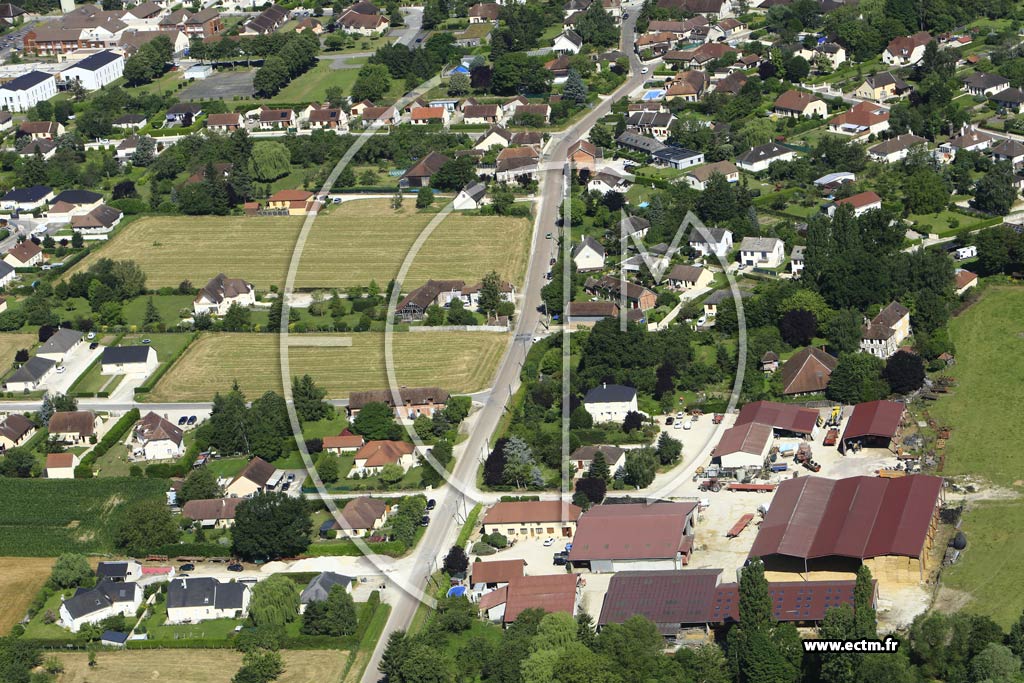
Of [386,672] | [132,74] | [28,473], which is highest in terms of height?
[386,672]

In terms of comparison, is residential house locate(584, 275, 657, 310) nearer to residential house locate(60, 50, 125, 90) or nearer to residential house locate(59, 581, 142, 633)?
residential house locate(59, 581, 142, 633)

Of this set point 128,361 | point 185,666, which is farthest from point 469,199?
point 185,666

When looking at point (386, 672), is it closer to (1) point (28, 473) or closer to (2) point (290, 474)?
(2) point (290, 474)

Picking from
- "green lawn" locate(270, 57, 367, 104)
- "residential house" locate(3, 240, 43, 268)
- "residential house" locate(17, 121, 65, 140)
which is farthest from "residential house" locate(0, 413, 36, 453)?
"green lawn" locate(270, 57, 367, 104)

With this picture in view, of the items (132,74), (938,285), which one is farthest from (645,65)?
(938,285)

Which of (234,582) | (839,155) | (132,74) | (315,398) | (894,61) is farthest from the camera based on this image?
(132,74)

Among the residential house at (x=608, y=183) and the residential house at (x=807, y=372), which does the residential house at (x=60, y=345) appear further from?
the residential house at (x=807, y=372)

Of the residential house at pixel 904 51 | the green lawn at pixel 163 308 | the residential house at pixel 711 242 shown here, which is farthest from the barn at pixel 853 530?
the residential house at pixel 904 51
